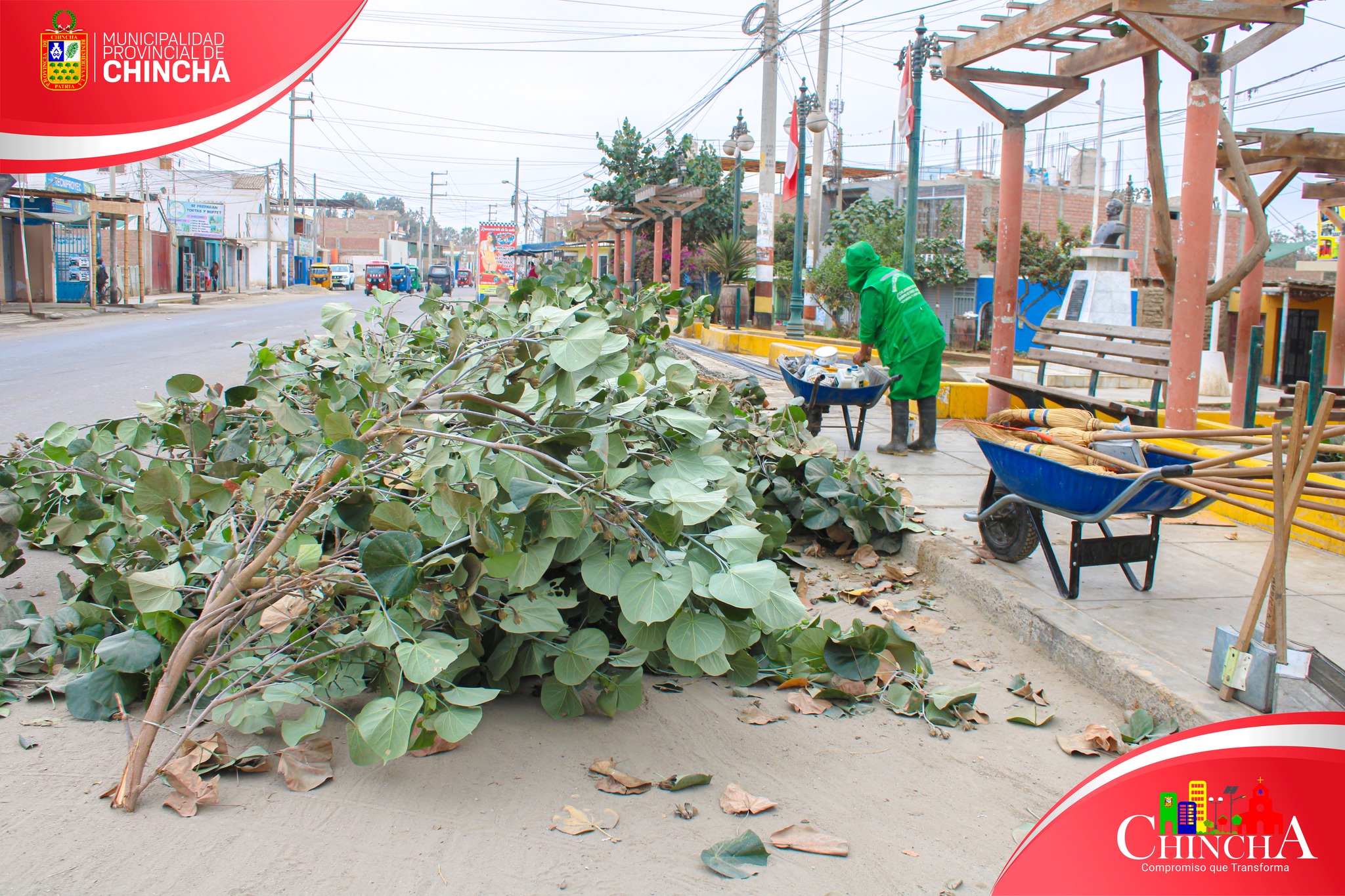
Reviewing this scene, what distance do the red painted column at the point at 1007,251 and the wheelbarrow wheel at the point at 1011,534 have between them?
3.57 metres

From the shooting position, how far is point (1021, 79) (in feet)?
25.2

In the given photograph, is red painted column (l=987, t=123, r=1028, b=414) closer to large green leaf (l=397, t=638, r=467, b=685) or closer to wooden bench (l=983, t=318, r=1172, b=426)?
wooden bench (l=983, t=318, r=1172, b=426)

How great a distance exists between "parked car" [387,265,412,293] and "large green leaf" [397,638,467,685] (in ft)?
199

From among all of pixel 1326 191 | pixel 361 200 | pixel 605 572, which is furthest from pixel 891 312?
pixel 361 200

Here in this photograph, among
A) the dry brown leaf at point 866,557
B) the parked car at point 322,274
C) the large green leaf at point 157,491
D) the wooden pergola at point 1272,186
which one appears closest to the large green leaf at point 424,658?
the large green leaf at point 157,491

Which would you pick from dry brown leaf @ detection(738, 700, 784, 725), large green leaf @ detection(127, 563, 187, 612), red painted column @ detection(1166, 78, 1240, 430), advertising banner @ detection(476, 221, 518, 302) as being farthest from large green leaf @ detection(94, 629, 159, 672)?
advertising banner @ detection(476, 221, 518, 302)

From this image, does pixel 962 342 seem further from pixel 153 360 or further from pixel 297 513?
pixel 297 513

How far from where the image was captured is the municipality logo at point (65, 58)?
1658 mm

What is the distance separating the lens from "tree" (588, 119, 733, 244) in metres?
35.4

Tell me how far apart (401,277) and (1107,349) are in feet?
194

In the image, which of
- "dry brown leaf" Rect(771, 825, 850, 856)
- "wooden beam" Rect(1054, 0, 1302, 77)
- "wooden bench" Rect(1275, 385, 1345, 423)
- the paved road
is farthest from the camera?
the paved road

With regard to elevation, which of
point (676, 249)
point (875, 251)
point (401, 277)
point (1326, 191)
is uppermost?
point (401, 277)

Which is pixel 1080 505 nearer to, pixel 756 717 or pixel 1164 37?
pixel 756 717

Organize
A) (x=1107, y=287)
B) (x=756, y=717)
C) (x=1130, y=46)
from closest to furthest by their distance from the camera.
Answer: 1. (x=756, y=717)
2. (x=1130, y=46)
3. (x=1107, y=287)
